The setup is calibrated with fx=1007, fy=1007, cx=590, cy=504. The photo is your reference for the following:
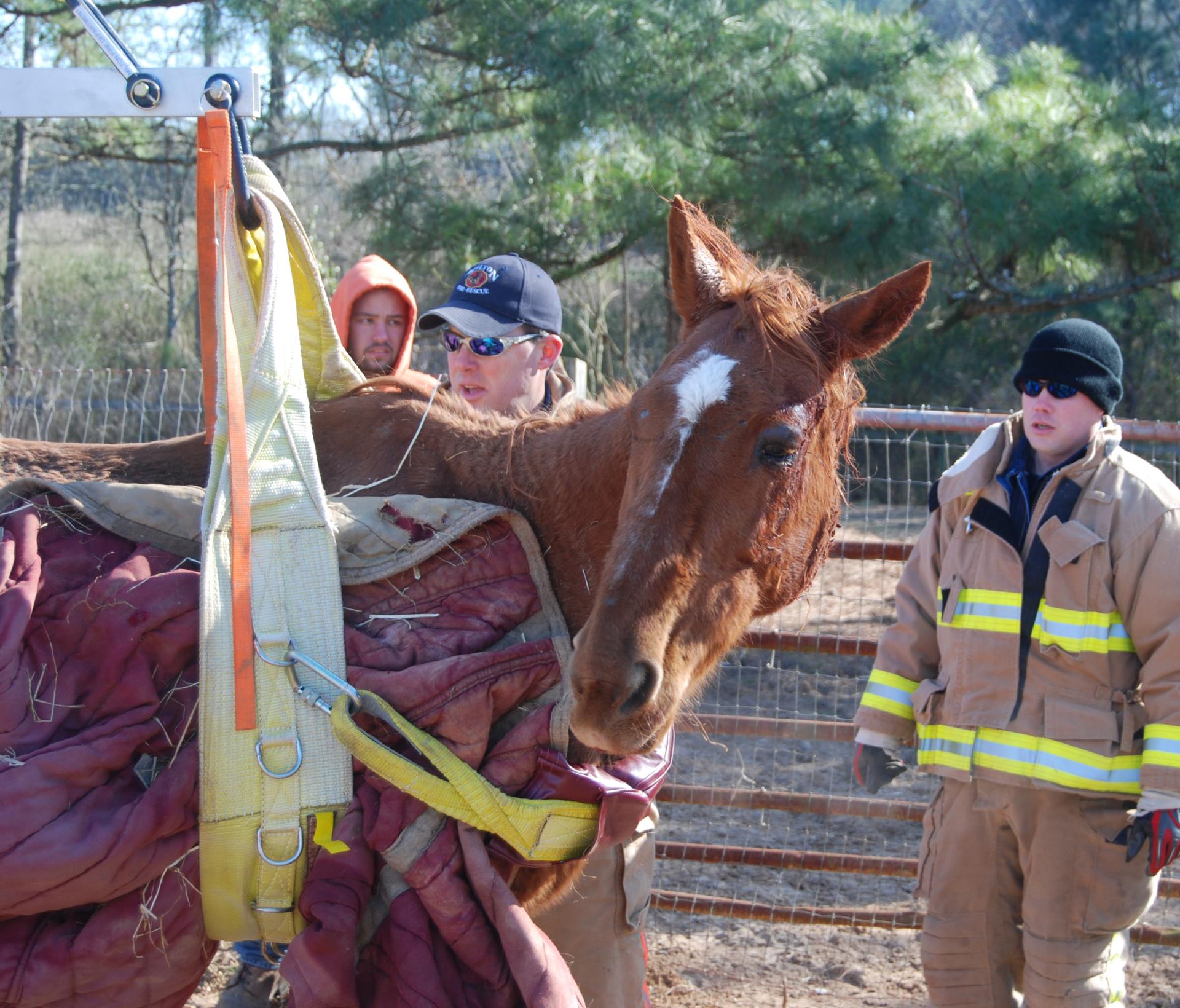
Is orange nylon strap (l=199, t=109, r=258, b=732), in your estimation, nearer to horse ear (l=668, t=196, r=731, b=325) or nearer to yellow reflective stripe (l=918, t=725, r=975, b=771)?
horse ear (l=668, t=196, r=731, b=325)

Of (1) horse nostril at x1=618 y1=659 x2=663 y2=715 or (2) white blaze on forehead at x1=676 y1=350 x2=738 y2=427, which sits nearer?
(1) horse nostril at x1=618 y1=659 x2=663 y2=715

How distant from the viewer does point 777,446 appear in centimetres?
183

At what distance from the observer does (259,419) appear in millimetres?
1921

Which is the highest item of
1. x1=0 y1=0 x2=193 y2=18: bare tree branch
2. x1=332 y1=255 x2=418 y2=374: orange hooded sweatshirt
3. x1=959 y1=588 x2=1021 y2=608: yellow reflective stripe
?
x1=0 y1=0 x2=193 y2=18: bare tree branch

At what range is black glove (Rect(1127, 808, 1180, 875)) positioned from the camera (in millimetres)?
→ 2412

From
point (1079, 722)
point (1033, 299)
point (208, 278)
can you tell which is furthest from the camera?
point (1033, 299)

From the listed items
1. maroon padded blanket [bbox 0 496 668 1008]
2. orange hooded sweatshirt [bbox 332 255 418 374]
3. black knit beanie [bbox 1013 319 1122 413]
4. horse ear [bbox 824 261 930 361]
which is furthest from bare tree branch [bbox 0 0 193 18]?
horse ear [bbox 824 261 930 361]

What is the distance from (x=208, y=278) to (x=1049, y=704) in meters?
2.34

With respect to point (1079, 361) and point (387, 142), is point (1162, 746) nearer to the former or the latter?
point (1079, 361)

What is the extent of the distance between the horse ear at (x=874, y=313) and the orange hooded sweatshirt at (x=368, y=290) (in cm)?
188

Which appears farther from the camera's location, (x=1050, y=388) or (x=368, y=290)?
(x=368, y=290)

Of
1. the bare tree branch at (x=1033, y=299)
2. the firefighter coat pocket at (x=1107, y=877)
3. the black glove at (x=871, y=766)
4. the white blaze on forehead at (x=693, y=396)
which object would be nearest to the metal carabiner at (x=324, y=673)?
the white blaze on forehead at (x=693, y=396)

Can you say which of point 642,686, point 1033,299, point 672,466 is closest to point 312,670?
point 642,686

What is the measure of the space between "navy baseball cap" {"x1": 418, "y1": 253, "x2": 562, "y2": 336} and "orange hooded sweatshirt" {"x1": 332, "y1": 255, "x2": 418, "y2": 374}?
2.63 feet
